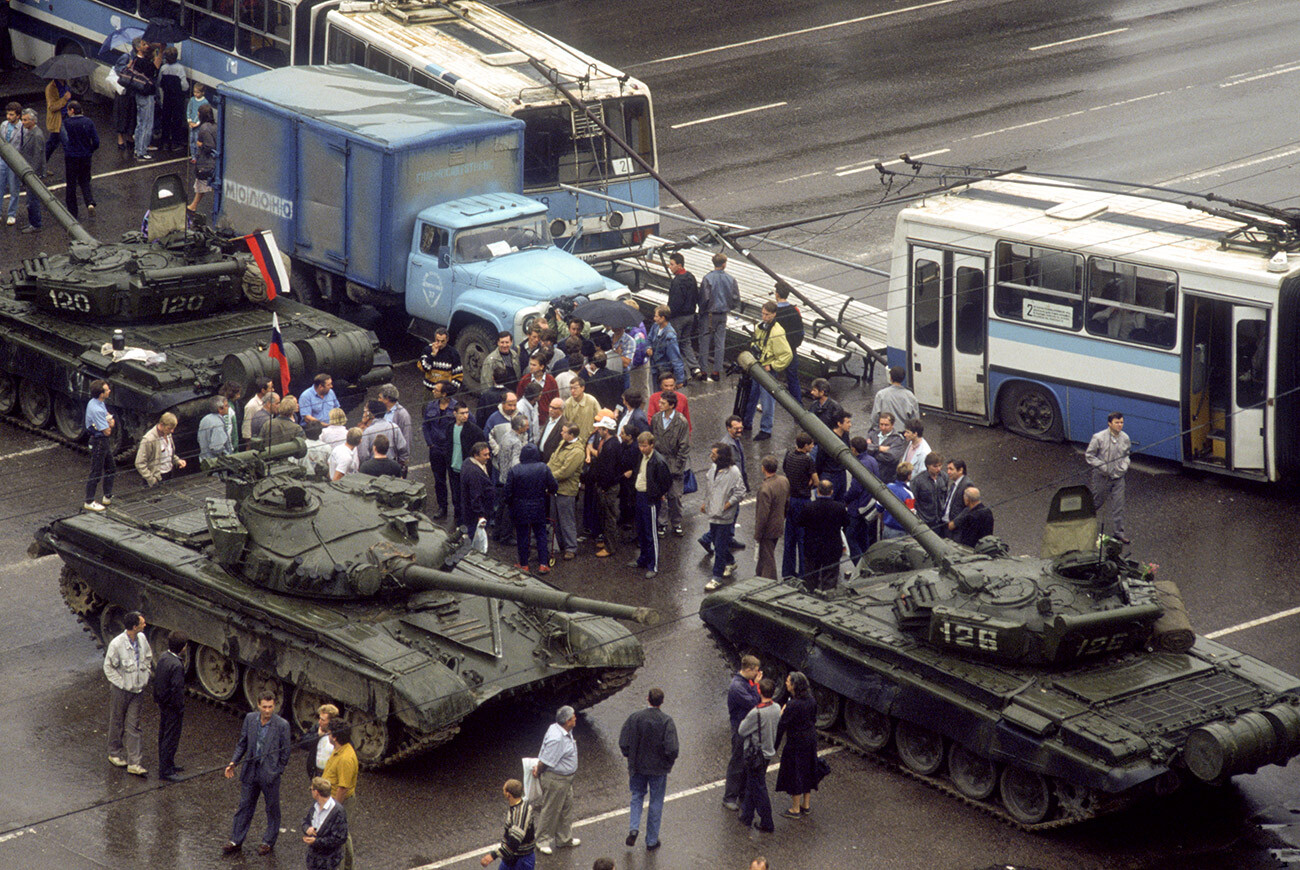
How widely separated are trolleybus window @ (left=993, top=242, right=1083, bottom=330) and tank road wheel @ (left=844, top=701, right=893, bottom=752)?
7499 mm

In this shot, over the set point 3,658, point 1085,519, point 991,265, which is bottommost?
point 3,658

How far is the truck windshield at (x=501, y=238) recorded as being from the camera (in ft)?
81.3

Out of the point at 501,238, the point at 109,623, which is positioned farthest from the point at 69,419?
the point at 501,238

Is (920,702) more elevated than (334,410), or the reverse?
(334,410)

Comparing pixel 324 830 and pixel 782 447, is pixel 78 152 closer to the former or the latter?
pixel 782 447

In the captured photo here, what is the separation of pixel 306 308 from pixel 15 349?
3626 mm

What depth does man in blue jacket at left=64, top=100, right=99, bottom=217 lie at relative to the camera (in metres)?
28.6

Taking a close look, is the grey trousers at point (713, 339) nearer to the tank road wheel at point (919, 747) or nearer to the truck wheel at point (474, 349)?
the truck wheel at point (474, 349)

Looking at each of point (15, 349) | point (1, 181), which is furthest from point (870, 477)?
point (1, 181)

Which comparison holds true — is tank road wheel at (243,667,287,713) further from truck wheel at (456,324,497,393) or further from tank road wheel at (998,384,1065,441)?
tank road wheel at (998,384,1065,441)

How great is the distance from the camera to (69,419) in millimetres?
23047

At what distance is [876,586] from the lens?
57.6 feet

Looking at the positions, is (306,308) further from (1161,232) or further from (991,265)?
(1161,232)

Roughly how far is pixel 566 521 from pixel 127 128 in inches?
641
